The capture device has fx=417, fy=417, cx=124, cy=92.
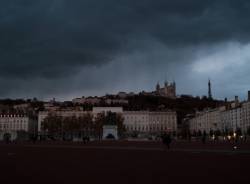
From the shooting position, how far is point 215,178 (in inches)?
553

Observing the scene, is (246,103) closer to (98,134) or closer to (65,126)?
(98,134)

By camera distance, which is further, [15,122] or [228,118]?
[15,122]

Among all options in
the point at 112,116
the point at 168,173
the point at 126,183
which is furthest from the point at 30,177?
the point at 112,116

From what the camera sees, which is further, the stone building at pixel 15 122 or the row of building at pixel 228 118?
the stone building at pixel 15 122

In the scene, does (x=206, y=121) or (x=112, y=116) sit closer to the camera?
(x=112, y=116)

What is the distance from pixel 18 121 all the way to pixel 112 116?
94.6 meters

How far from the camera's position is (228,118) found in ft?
540

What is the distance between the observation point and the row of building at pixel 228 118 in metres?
Result: 148

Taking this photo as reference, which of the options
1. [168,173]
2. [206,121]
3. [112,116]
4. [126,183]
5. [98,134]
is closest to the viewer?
[126,183]

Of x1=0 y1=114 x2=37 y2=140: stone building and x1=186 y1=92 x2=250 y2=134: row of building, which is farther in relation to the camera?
x1=0 y1=114 x2=37 y2=140: stone building

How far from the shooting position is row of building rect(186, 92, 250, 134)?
484ft

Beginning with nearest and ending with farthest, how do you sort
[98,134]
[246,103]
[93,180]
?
[93,180] → [246,103] → [98,134]

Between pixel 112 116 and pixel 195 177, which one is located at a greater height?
pixel 112 116

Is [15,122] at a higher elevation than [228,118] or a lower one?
lower
